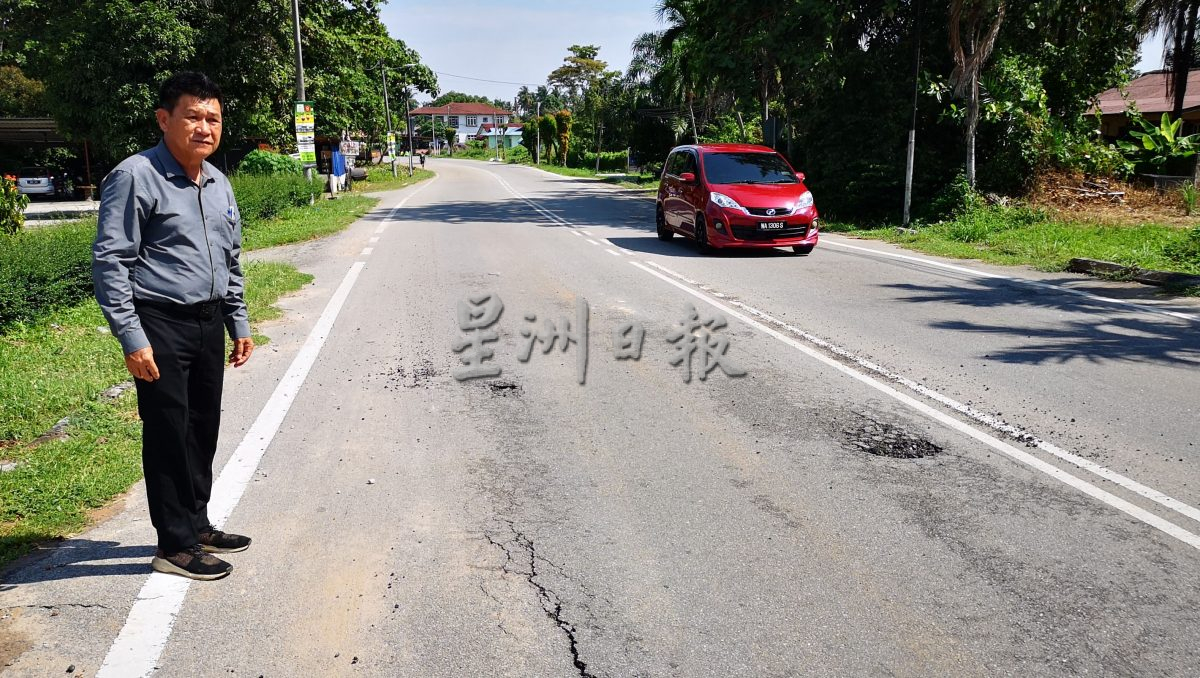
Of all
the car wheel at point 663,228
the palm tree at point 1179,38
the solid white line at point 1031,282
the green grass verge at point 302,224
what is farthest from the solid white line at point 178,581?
the palm tree at point 1179,38

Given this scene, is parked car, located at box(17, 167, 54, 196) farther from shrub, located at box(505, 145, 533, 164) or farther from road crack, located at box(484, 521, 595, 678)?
shrub, located at box(505, 145, 533, 164)

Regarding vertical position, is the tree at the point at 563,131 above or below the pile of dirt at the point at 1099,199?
above

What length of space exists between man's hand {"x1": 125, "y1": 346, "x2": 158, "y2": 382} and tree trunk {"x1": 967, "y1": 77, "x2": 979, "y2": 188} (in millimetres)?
18992

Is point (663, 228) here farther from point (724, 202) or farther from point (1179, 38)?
point (1179, 38)

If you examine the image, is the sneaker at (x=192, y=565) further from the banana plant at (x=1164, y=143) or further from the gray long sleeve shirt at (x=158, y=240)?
the banana plant at (x=1164, y=143)

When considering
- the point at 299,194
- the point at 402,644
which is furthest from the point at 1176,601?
the point at 299,194

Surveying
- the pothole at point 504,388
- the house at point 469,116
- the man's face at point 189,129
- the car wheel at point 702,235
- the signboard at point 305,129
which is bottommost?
the pothole at point 504,388

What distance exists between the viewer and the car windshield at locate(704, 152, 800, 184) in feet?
50.7

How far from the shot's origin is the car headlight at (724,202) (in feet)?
47.8

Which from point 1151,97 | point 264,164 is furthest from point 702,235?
point 1151,97

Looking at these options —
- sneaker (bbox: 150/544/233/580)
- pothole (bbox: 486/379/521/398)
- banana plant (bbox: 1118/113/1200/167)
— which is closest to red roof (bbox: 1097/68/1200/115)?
banana plant (bbox: 1118/113/1200/167)

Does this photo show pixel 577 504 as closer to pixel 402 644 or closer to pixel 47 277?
pixel 402 644

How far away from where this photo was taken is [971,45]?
18781mm

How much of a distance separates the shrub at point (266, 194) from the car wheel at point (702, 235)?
9.76m
